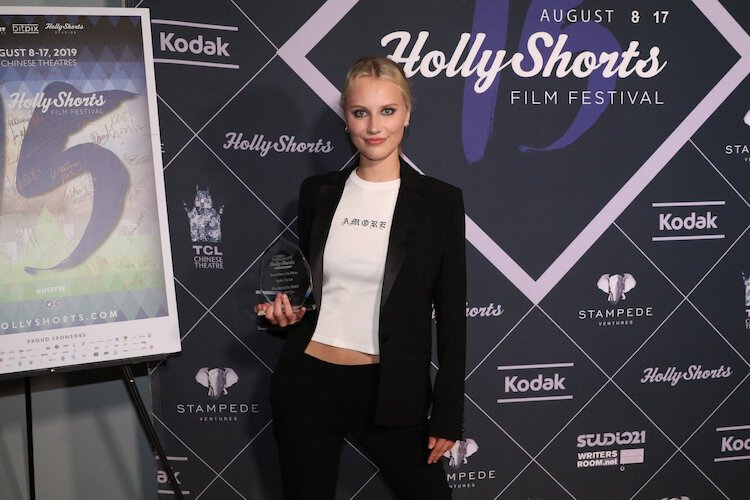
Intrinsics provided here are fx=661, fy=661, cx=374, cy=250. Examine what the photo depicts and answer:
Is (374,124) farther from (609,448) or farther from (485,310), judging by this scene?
(609,448)

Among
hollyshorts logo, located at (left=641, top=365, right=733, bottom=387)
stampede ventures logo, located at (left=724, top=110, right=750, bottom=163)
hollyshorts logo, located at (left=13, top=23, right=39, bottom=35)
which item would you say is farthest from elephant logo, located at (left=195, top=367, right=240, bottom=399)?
stampede ventures logo, located at (left=724, top=110, right=750, bottom=163)

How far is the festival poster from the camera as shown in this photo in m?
2.22

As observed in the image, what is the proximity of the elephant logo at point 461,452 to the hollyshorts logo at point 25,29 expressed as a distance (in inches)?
87.8

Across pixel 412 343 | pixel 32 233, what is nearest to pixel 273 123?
pixel 32 233

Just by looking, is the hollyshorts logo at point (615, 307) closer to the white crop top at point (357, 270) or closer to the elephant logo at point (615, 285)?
the elephant logo at point (615, 285)

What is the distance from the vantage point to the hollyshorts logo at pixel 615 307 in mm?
2791

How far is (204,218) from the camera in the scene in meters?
2.61

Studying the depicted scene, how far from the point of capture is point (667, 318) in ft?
9.35

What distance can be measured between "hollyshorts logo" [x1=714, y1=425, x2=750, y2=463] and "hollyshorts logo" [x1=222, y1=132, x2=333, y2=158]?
2209 millimetres

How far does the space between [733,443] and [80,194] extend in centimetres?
291

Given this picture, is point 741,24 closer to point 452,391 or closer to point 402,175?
point 402,175

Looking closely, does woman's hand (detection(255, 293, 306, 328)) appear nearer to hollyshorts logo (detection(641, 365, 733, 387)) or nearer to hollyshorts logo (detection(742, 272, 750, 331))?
hollyshorts logo (detection(641, 365, 733, 387))

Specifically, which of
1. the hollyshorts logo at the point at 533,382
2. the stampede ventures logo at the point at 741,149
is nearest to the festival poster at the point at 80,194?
the hollyshorts logo at the point at 533,382

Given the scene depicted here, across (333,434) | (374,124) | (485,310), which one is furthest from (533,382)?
(374,124)
